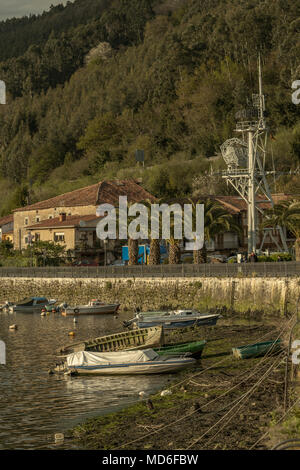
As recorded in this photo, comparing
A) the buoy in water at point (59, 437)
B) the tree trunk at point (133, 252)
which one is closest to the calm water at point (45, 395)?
the buoy in water at point (59, 437)

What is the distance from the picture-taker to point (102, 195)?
298ft

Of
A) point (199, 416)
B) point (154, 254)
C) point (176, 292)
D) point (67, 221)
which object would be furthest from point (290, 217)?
point (199, 416)

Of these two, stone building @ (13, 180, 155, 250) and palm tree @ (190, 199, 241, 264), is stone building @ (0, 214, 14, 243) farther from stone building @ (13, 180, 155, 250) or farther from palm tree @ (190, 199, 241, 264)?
palm tree @ (190, 199, 241, 264)

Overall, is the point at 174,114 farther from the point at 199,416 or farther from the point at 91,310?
the point at 199,416

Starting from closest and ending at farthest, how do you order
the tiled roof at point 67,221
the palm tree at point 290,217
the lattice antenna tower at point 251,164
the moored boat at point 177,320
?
the moored boat at point 177,320, the palm tree at point 290,217, the lattice antenna tower at point 251,164, the tiled roof at point 67,221

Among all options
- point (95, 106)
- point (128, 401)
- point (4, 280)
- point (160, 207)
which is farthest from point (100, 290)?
point (95, 106)

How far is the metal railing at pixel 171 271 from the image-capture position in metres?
50.8

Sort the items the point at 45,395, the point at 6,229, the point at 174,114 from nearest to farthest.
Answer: the point at 45,395
the point at 6,229
the point at 174,114

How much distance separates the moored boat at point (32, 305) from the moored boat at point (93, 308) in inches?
177

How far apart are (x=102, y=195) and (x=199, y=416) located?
6787 centimetres

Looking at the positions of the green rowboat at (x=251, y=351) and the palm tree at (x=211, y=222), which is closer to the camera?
the green rowboat at (x=251, y=351)

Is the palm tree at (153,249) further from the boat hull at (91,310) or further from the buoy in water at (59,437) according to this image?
the buoy in water at (59,437)

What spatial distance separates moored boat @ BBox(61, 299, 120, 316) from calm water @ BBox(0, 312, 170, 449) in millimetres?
13338

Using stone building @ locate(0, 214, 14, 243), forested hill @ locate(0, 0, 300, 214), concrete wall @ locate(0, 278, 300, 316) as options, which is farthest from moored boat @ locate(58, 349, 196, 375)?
stone building @ locate(0, 214, 14, 243)
